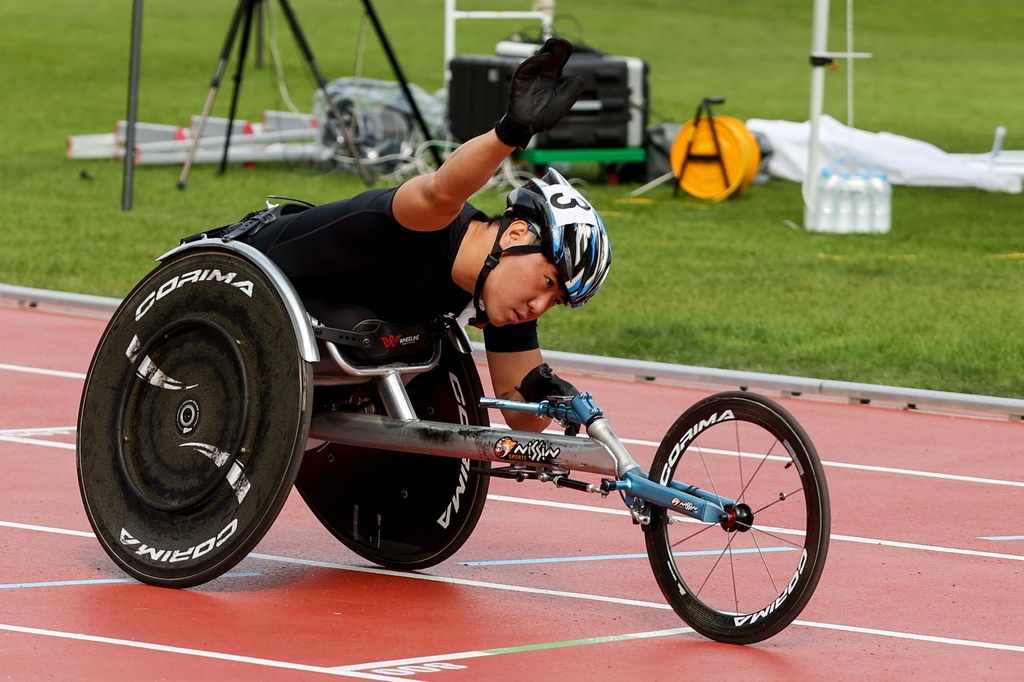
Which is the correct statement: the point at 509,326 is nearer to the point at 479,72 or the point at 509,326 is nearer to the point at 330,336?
the point at 330,336

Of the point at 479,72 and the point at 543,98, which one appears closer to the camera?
the point at 543,98

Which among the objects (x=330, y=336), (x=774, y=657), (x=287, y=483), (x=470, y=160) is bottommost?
(x=774, y=657)

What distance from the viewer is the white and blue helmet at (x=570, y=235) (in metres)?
5.49

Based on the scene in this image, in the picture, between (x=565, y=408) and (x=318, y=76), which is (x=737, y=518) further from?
(x=318, y=76)

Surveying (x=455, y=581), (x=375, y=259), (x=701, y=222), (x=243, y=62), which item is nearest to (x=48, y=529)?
(x=455, y=581)

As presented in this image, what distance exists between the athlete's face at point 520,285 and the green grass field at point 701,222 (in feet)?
17.8

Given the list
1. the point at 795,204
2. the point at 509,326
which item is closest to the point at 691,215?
the point at 795,204

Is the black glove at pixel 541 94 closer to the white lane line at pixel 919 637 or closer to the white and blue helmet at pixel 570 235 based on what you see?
the white and blue helmet at pixel 570 235

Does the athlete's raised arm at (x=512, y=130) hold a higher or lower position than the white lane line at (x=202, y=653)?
higher

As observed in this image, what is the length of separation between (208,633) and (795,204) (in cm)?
1496

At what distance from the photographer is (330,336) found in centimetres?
573

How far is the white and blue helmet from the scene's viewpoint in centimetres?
549

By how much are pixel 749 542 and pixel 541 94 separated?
1.90 m

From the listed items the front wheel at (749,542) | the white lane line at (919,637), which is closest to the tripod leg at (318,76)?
the front wheel at (749,542)
